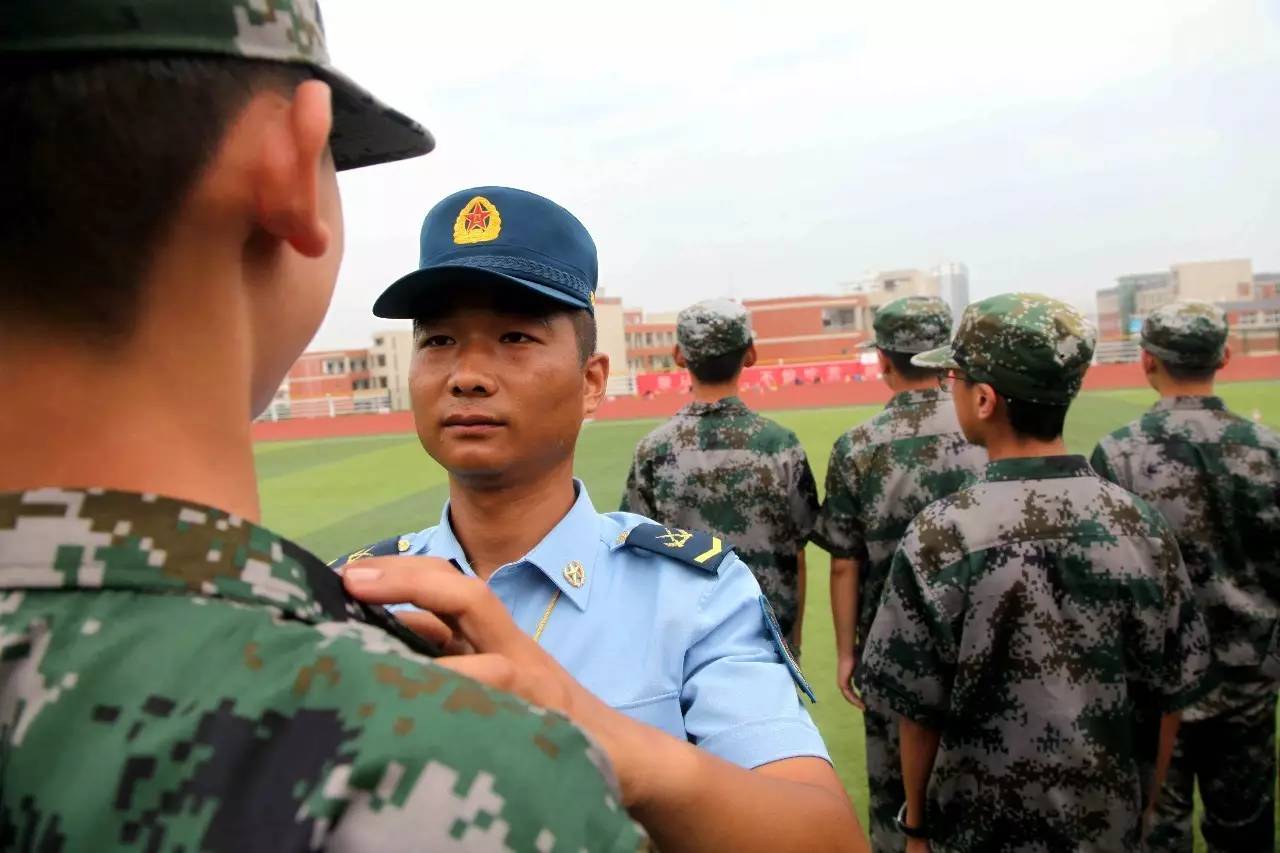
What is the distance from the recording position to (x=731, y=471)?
403 centimetres

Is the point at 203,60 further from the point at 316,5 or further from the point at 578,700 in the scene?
the point at 578,700

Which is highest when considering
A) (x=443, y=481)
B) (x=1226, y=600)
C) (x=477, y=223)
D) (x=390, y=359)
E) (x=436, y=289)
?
(x=477, y=223)

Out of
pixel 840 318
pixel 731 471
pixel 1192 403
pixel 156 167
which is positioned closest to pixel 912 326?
pixel 731 471

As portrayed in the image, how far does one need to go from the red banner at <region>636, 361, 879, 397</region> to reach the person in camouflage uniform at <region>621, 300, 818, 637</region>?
2314 cm

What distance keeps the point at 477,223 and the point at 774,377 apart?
2928 cm

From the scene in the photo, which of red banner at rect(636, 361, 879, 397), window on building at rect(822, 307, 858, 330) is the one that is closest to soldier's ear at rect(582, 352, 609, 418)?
red banner at rect(636, 361, 879, 397)

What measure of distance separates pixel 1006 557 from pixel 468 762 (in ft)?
6.75

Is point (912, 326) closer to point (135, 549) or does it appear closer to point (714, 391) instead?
point (714, 391)

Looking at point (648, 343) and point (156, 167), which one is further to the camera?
point (648, 343)

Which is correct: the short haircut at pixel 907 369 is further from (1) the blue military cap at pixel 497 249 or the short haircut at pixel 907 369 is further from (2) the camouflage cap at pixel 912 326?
(1) the blue military cap at pixel 497 249

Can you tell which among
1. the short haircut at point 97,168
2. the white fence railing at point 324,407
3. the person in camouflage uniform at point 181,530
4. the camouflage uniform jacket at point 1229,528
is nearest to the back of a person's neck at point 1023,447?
the camouflage uniform jacket at point 1229,528

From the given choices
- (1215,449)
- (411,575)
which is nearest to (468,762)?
(411,575)

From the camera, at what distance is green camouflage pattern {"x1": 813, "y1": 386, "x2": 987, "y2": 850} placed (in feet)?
12.4

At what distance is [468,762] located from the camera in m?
0.59
